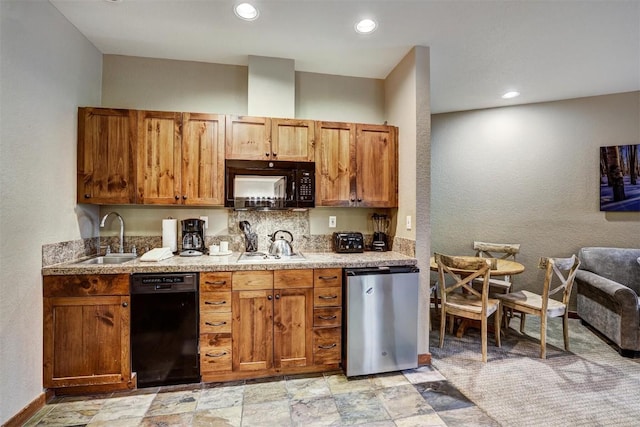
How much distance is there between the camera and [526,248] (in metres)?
3.92

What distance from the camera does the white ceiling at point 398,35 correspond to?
2137 mm

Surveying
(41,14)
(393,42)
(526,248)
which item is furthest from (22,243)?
(526,248)

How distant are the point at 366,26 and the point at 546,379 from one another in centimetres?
326

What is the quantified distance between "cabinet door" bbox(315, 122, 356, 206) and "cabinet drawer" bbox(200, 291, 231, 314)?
1.18 m

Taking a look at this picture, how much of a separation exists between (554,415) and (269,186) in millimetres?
2728

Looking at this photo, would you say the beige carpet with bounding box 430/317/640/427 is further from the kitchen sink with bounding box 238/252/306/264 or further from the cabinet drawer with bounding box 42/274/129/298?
the cabinet drawer with bounding box 42/274/129/298

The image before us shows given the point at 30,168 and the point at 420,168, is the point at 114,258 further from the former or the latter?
the point at 420,168

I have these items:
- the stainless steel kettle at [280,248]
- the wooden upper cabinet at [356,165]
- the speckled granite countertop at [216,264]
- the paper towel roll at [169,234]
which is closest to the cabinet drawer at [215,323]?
the speckled granite countertop at [216,264]

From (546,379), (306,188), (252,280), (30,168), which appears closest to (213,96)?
(306,188)

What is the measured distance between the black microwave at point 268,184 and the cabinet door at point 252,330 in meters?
0.81

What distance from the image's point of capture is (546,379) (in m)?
2.38

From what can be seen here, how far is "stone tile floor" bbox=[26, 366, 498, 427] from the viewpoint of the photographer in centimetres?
188

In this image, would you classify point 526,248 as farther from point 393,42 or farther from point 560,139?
point 393,42

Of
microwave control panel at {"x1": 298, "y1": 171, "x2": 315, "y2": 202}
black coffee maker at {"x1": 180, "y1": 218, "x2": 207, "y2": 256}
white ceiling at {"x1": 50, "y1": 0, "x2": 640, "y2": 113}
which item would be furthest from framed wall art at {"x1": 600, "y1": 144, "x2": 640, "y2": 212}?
black coffee maker at {"x1": 180, "y1": 218, "x2": 207, "y2": 256}
